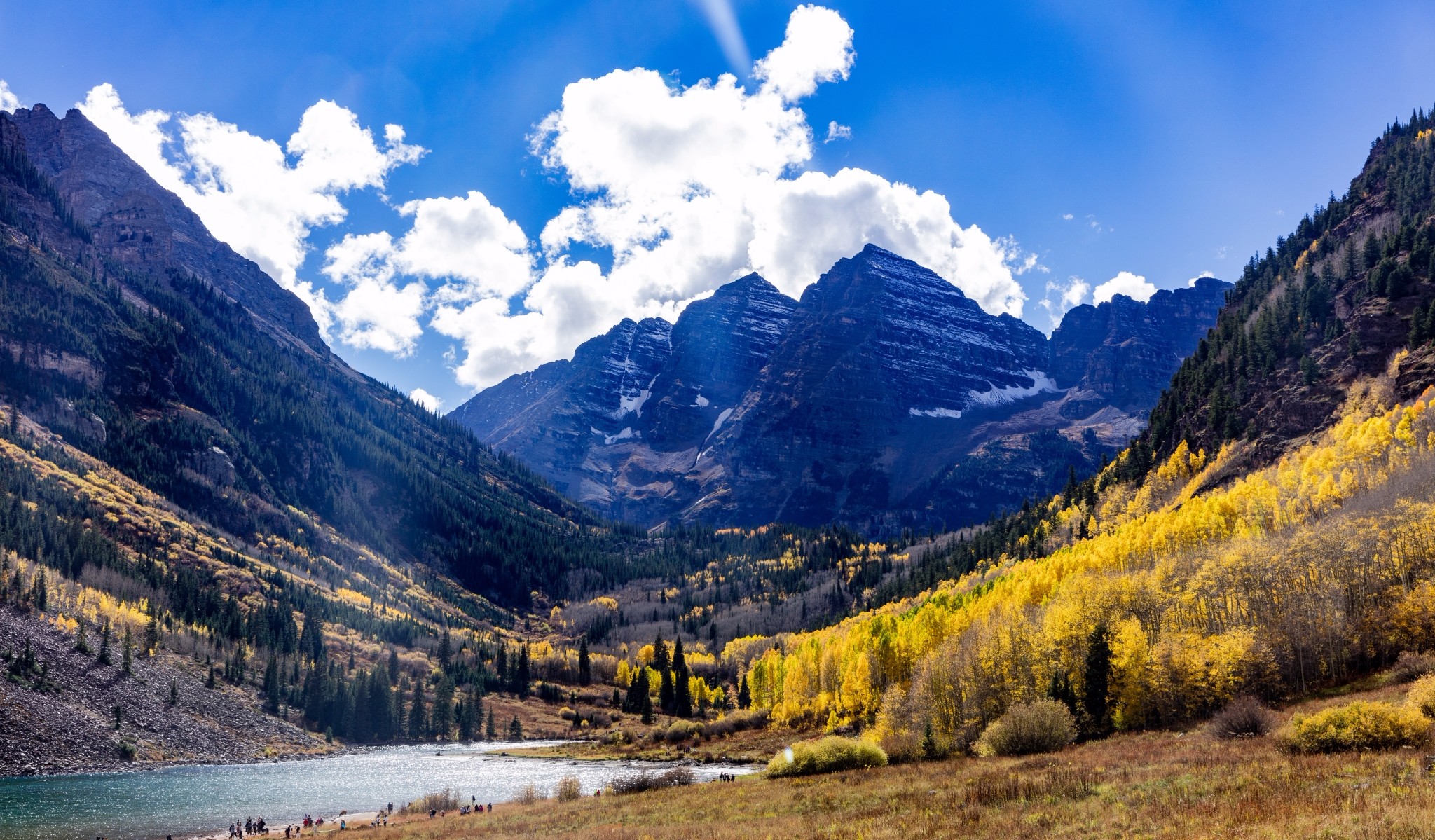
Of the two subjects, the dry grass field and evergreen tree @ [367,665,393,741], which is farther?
evergreen tree @ [367,665,393,741]

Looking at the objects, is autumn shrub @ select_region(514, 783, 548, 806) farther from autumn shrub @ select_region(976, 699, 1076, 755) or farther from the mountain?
the mountain

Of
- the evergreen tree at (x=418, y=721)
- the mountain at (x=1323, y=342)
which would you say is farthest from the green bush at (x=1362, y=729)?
the evergreen tree at (x=418, y=721)

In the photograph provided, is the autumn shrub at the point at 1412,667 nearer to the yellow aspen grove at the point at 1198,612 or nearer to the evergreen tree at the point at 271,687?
Result: the yellow aspen grove at the point at 1198,612

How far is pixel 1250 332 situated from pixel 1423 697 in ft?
547

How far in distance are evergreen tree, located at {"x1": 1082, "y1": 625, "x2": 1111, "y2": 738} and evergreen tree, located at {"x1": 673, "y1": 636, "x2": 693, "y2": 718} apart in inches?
4214

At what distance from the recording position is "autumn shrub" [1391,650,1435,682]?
51.5 metres

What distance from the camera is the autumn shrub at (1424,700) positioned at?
1471 inches

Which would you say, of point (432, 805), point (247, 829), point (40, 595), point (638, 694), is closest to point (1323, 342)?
point (638, 694)

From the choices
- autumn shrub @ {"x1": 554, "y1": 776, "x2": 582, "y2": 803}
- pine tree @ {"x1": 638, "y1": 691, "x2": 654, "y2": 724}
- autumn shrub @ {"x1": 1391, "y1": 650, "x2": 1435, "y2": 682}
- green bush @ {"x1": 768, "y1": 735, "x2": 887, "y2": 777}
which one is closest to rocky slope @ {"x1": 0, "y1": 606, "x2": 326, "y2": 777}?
pine tree @ {"x1": 638, "y1": 691, "x2": 654, "y2": 724}

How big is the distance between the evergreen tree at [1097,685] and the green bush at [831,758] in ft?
58.8

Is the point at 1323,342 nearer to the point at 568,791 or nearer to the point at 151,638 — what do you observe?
the point at 568,791

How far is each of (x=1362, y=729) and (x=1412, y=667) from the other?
26111 mm

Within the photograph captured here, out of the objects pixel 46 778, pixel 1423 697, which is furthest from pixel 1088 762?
pixel 46 778

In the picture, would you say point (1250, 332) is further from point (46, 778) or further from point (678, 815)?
point (46, 778)
